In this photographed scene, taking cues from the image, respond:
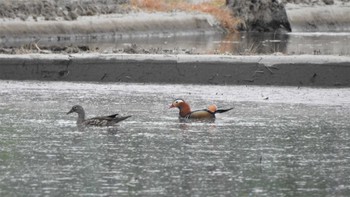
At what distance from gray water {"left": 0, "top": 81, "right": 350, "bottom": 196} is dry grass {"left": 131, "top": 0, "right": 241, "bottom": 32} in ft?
101

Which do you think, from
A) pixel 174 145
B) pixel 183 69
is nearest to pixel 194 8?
pixel 183 69

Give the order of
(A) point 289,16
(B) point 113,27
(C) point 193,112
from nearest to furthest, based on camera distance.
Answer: (C) point 193,112
(B) point 113,27
(A) point 289,16

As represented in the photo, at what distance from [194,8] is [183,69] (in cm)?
3165

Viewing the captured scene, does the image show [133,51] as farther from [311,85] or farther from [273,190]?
[273,190]

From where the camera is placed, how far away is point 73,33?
4716 cm

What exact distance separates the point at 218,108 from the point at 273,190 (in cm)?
791

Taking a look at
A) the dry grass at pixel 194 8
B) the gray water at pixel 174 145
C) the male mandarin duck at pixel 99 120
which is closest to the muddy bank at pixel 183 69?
the gray water at pixel 174 145

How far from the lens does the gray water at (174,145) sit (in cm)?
1293

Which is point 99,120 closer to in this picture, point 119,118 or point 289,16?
point 119,118

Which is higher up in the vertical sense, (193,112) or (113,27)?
(193,112)

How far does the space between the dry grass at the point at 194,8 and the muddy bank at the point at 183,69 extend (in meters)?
28.0

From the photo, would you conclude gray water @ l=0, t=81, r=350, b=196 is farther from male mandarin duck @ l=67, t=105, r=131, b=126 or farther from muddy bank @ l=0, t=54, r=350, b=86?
muddy bank @ l=0, t=54, r=350, b=86

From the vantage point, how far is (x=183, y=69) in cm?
2553

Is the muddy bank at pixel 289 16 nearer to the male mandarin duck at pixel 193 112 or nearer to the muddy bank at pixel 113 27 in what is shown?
the muddy bank at pixel 113 27
